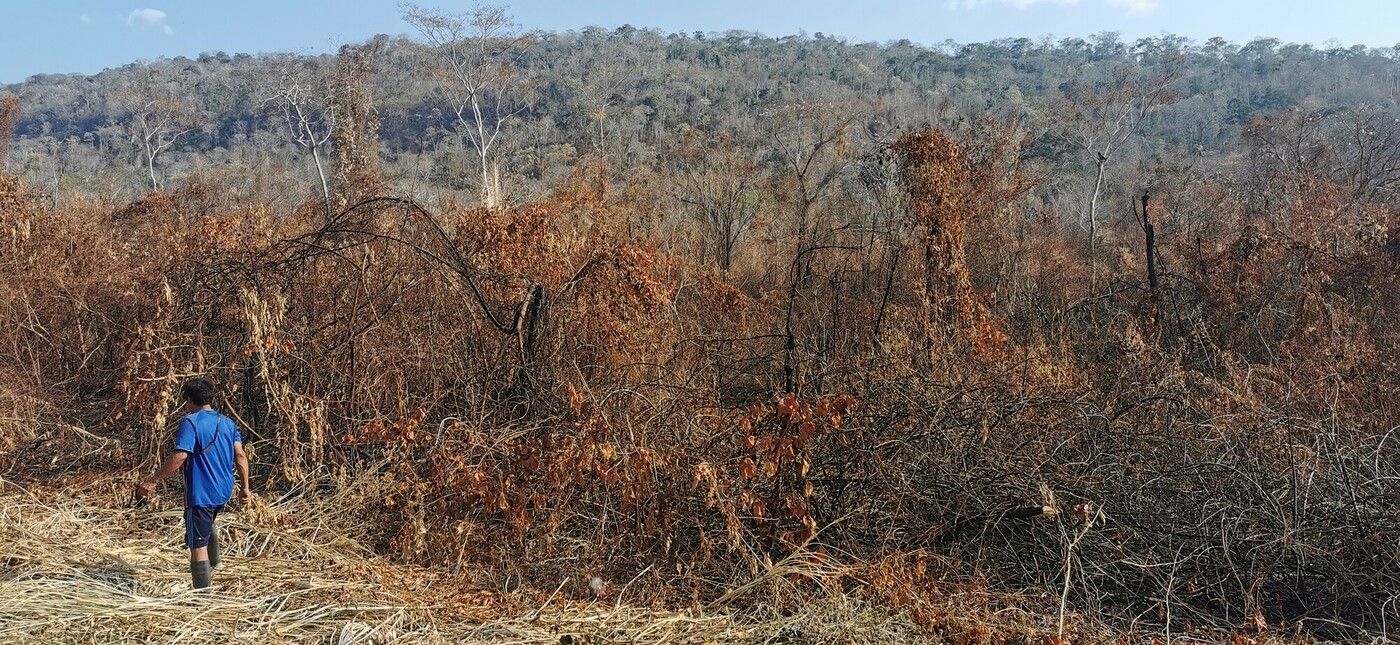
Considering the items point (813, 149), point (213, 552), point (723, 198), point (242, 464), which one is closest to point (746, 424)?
point (242, 464)

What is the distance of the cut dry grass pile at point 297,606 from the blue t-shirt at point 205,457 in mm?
470

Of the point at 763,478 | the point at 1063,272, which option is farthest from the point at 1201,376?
the point at 1063,272

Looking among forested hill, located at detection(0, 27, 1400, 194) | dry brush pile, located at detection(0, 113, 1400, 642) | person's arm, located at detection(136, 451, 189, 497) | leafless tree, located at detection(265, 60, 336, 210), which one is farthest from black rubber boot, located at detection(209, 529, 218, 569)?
leafless tree, located at detection(265, 60, 336, 210)

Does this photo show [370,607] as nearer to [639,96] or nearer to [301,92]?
[301,92]

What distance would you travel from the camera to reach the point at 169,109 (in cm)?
4056

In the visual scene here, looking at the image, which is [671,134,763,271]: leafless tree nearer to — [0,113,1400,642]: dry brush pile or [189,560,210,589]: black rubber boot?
[0,113,1400,642]: dry brush pile

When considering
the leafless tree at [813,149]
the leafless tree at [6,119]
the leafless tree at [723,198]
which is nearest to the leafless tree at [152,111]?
the leafless tree at [6,119]

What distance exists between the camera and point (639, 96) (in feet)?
203

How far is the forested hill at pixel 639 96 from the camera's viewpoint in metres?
38.4

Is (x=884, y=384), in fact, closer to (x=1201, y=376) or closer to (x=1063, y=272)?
(x=1201, y=376)

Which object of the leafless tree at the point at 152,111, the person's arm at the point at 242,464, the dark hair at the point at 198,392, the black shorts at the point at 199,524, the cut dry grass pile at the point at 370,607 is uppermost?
the leafless tree at the point at 152,111

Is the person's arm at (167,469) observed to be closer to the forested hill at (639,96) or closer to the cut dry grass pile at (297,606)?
the cut dry grass pile at (297,606)

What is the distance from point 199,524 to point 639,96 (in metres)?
60.8

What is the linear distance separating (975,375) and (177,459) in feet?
18.6
